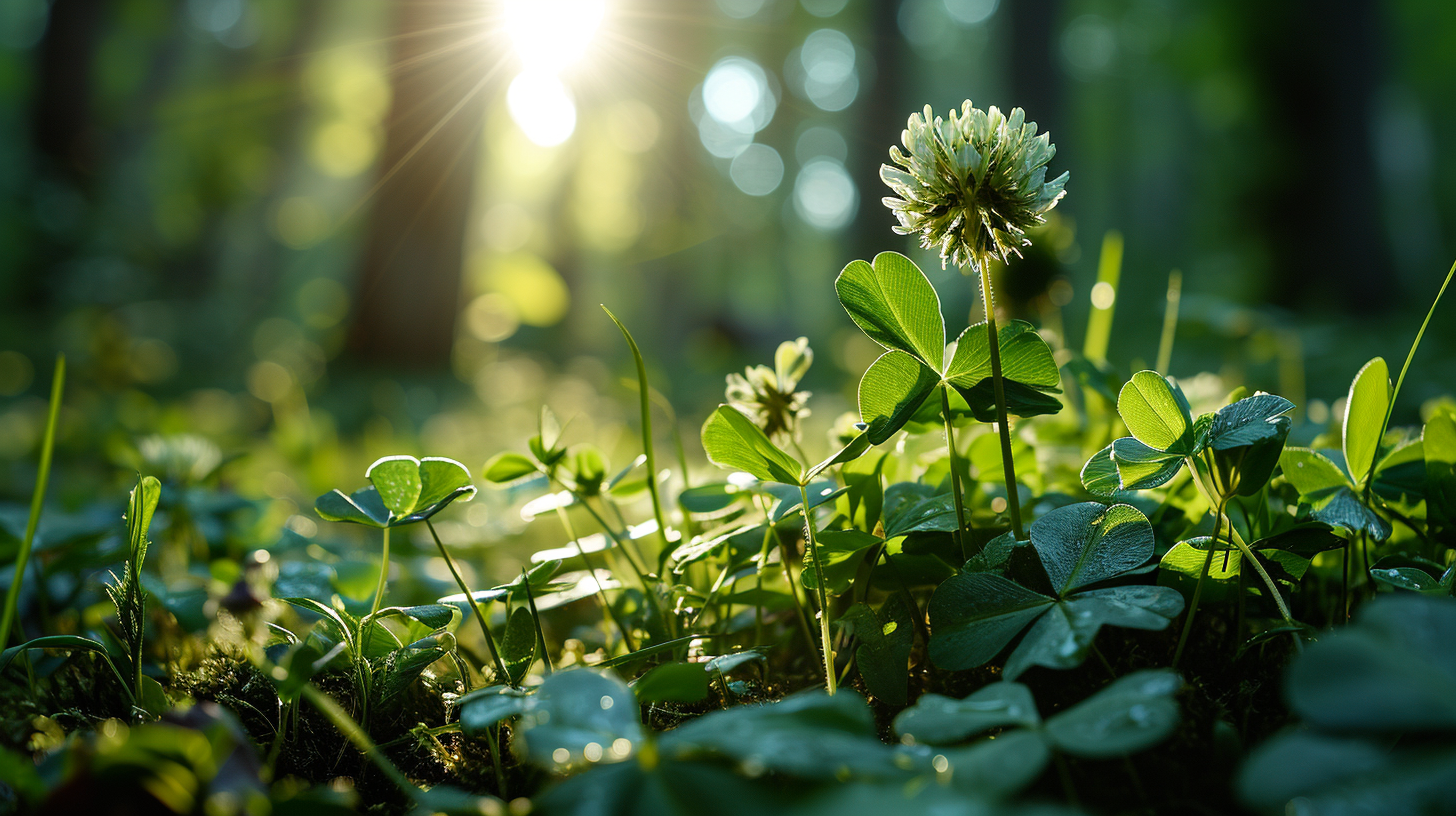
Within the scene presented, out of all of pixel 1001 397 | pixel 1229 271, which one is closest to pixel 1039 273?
pixel 1001 397

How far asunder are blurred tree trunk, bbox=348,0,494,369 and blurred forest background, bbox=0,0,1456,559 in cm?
2

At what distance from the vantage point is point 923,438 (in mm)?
1142

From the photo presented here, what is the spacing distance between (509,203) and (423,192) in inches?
871

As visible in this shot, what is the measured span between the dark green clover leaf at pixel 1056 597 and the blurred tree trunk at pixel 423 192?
17.6 ft

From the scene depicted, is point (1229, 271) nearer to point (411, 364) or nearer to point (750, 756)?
point (411, 364)

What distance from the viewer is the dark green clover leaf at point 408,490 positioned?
34.0 inches

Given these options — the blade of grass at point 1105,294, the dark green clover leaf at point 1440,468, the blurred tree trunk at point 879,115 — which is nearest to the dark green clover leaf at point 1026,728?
the dark green clover leaf at point 1440,468

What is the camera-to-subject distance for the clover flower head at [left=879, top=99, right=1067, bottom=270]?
2.43 feet

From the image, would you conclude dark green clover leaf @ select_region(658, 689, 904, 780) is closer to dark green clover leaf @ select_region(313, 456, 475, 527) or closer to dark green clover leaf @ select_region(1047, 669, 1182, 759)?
dark green clover leaf @ select_region(1047, 669, 1182, 759)

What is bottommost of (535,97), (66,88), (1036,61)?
(1036,61)

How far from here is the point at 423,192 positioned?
20.5 feet

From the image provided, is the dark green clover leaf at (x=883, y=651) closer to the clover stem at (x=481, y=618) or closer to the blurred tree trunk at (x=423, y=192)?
the clover stem at (x=481, y=618)

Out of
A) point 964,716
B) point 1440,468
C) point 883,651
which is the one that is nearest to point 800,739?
point 964,716

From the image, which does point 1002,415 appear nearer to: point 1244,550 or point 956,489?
point 956,489
